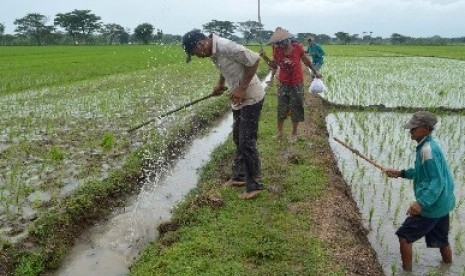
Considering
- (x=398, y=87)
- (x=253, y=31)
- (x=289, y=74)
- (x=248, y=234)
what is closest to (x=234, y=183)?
(x=248, y=234)

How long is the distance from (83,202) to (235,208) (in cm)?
164

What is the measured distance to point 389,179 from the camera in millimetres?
6035

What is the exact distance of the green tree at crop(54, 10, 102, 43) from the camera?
218 ft

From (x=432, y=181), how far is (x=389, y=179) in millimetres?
2713

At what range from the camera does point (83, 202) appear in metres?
4.79

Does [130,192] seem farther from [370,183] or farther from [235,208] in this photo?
[370,183]

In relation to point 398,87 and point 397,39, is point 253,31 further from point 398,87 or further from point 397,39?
point 397,39

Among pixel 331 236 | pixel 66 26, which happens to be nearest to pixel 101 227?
pixel 331 236

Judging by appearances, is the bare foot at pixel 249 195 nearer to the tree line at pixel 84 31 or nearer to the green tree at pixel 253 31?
the green tree at pixel 253 31

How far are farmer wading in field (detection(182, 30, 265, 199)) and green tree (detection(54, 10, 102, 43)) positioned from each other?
220 ft

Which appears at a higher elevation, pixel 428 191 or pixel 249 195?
pixel 428 191

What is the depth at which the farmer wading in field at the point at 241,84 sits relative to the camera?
13.8ft

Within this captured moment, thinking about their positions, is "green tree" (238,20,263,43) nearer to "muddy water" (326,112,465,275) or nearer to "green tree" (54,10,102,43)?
"muddy water" (326,112,465,275)

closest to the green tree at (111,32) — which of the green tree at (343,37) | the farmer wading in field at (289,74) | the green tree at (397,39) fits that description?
the green tree at (343,37)
